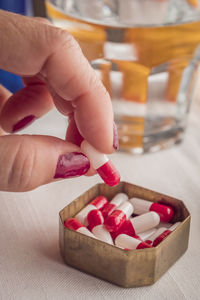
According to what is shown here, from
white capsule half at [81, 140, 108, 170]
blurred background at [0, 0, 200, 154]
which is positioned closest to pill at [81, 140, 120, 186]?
white capsule half at [81, 140, 108, 170]

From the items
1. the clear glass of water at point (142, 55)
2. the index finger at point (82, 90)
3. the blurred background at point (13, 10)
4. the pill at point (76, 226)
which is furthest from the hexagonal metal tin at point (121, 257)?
the blurred background at point (13, 10)

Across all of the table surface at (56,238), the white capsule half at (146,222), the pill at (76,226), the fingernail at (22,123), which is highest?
the fingernail at (22,123)

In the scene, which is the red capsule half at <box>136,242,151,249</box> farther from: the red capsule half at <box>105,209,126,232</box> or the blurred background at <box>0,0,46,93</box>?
the blurred background at <box>0,0,46,93</box>

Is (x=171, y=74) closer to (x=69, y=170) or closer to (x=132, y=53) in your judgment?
(x=132, y=53)

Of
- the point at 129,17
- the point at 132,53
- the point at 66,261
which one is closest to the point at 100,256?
the point at 66,261

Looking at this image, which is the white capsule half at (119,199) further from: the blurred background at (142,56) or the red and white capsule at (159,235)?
the blurred background at (142,56)

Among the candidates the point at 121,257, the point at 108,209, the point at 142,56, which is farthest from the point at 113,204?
the point at 142,56
